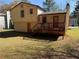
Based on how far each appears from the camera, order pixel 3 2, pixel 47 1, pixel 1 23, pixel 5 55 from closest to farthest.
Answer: pixel 5 55 < pixel 1 23 < pixel 3 2 < pixel 47 1

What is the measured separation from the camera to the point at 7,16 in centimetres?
3881

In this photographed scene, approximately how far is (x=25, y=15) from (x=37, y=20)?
2448 mm

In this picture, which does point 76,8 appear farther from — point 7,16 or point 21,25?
point 21,25

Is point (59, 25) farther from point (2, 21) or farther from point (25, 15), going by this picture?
point (2, 21)

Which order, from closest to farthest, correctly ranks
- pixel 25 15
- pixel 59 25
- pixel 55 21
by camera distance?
1. pixel 59 25
2. pixel 55 21
3. pixel 25 15

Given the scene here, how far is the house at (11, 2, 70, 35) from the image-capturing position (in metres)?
23.9

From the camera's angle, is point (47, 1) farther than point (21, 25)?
Yes

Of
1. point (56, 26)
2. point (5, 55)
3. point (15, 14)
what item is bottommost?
point (5, 55)

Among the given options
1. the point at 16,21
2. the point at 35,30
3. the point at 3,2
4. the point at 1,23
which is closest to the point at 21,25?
the point at 16,21

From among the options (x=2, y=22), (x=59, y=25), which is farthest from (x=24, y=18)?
(x=2, y=22)

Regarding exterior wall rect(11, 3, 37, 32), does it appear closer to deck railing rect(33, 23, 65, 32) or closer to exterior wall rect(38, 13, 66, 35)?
deck railing rect(33, 23, 65, 32)

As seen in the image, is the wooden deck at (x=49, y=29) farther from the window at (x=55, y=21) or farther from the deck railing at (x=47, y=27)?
the window at (x=55, y=21)

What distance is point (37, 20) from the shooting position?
2616cm

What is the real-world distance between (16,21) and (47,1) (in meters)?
40.6
